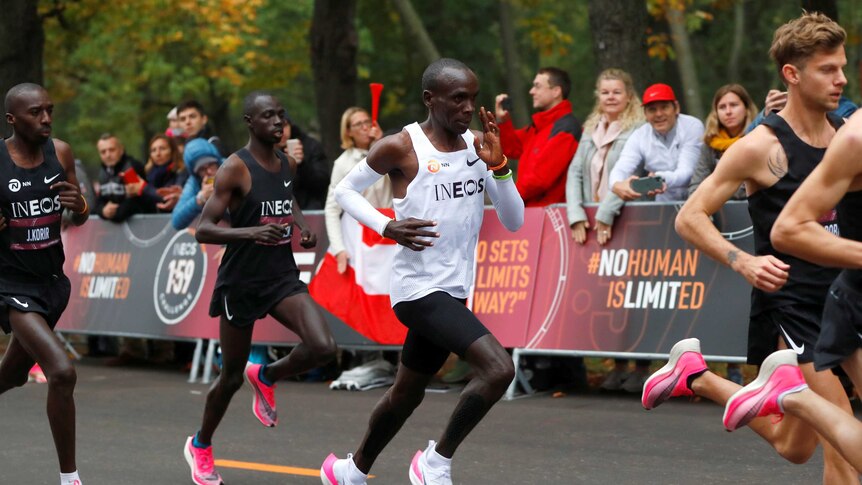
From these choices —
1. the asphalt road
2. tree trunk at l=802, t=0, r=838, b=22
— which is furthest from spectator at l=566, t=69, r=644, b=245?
tree trunk at l=802, t=0, r=838, b=22

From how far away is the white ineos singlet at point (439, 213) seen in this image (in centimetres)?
627

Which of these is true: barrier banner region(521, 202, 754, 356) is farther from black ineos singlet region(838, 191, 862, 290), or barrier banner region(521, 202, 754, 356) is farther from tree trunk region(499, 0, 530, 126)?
tree trunk region(499, 0, 530, 126)

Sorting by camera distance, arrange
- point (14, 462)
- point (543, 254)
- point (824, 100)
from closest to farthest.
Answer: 1. point (824, 100)
2. point (14, 462)
3. point (543, 254)

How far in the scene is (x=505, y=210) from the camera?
258 inches

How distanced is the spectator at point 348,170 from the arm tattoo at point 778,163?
633cm

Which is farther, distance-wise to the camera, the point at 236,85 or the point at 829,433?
the point at 236,85

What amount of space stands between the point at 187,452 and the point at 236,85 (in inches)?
936

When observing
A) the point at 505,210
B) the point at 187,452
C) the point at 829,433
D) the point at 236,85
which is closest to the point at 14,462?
the point at 187,452

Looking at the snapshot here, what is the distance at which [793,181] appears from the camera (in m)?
5.35

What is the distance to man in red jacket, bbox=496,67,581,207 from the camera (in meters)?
10.8

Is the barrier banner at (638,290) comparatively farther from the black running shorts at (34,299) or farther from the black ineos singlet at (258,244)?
the black running shorts at (34,299)

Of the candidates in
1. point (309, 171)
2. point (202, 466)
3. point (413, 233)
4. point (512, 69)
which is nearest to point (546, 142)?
point (309, 171)

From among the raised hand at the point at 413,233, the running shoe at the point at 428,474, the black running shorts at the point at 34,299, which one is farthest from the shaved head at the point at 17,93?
the running shoe at the point at 428,474

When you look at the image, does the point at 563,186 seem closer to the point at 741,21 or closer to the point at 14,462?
the point at 14,462
